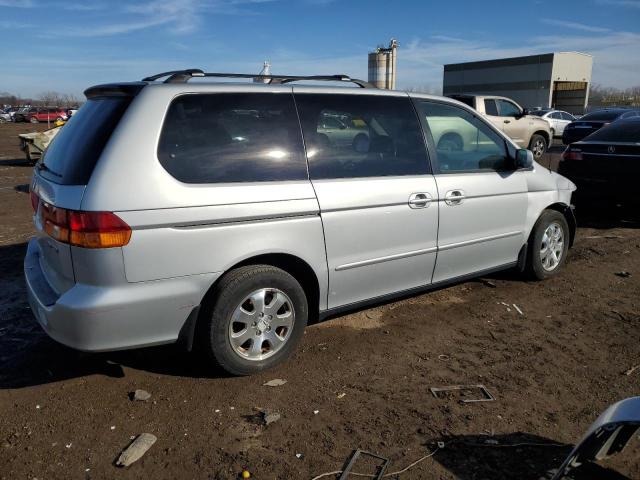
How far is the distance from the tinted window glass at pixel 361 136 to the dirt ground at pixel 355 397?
131 centimetres

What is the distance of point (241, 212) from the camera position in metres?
3.12

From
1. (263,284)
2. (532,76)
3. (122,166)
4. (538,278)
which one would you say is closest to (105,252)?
(122,166)

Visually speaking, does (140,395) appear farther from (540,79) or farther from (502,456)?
(540,79)

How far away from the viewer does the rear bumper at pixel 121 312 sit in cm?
282

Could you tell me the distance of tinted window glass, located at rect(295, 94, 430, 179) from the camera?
356 cm

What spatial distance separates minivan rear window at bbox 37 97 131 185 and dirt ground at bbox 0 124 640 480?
4.39ft

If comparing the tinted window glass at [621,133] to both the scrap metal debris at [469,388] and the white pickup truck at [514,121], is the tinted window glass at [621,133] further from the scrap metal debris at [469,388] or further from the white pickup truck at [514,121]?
the white pickup truck at [514,121]

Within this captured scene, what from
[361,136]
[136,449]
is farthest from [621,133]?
[136,449]

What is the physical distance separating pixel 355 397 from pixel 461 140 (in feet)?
8.09

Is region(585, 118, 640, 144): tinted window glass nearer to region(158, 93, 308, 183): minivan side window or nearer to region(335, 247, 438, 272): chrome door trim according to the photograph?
region(335, 247, 438, 272): chrome door trim

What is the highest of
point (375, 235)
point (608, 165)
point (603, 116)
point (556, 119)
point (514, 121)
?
point (603, 116)

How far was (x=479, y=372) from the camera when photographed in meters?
3.51

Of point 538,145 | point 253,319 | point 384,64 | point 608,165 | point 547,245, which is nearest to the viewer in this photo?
point 253,319

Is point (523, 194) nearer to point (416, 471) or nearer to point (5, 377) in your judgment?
point (416, 471)
